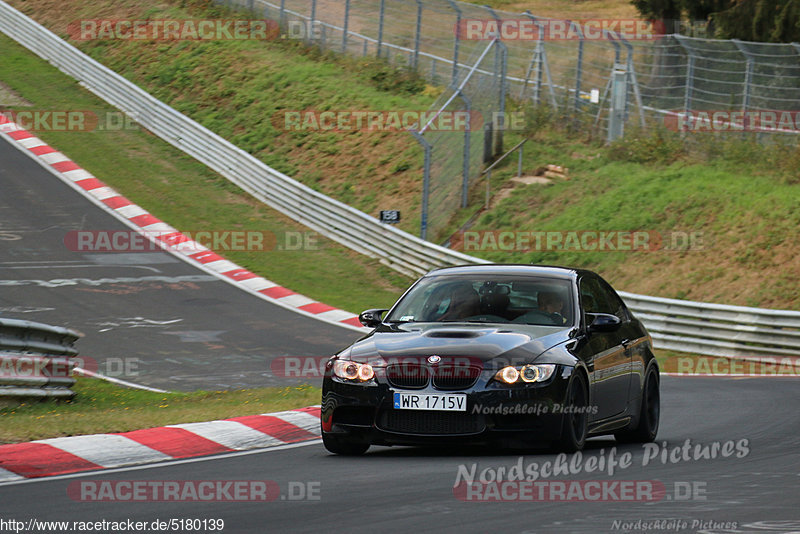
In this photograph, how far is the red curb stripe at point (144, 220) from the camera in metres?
28.6

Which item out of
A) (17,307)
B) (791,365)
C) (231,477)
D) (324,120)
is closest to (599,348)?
(231,477)

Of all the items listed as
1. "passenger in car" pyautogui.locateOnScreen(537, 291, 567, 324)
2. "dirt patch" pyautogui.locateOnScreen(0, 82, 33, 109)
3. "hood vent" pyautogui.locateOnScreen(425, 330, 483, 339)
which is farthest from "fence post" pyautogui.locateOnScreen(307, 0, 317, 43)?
"hood vent" pyautogui.locateOnScreen(425, 330, 483, 339)

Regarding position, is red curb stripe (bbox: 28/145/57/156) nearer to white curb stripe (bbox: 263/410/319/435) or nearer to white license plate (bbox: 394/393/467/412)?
white curb stripe (bbox: 263/410/319/435)

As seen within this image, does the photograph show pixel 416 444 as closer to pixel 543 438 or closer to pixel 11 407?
pixel 543 438

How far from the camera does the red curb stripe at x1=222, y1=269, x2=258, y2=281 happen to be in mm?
25297

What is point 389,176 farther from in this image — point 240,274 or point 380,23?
point 380,23

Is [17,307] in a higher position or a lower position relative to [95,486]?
lower

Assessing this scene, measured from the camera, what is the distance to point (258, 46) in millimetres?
41656

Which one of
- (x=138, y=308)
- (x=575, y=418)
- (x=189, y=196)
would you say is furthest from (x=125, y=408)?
(x=189, y=196)

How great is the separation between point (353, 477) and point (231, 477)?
75cm

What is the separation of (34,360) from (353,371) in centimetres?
505

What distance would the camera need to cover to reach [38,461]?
789 centimetres

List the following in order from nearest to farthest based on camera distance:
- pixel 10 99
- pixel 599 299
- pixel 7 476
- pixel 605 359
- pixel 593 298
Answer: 1. pixel 7 476
2. pixel 605 359
3. pixel 593 298
4. pixel 599 299
5. pixel 10 99

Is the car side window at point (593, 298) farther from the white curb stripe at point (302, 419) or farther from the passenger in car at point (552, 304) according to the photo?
the white curb stripe at point (302, 419)
